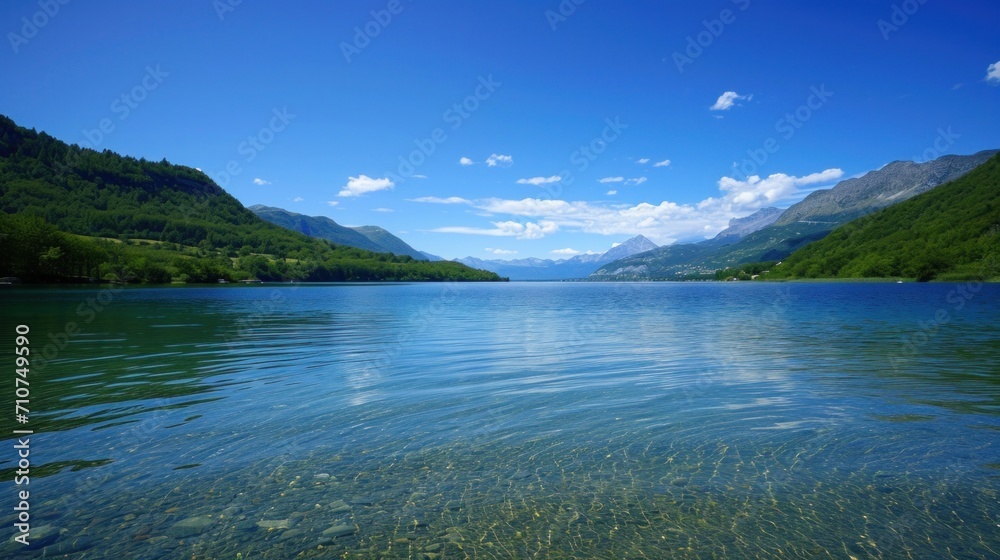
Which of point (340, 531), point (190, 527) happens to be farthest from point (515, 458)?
point (190, 527)

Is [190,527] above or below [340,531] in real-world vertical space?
above

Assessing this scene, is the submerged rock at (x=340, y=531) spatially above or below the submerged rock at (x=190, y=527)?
below

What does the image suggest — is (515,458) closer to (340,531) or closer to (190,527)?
(340,531)

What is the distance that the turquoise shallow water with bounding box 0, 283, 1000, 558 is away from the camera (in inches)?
323

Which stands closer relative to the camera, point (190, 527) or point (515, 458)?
point (190, 527)

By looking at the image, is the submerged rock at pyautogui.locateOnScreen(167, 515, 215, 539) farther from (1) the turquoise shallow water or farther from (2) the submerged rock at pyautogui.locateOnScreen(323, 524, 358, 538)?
(2) the submerged rock at pyautogui.locateOnScreen(323, 524, 358, 538)

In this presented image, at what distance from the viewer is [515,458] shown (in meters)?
12.0

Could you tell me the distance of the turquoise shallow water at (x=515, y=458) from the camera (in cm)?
820

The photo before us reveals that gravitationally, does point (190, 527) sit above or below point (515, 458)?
above

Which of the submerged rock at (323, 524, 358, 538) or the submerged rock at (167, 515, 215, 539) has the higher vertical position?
the submerged rock at (167, 515, 215, 539)

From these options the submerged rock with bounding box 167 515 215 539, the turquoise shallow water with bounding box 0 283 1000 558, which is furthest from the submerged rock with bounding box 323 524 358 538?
the submerged rock with bounding box 167 515 215 539

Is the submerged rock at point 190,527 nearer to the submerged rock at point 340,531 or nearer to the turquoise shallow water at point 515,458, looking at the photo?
the turquoise shallow water at point 515,458

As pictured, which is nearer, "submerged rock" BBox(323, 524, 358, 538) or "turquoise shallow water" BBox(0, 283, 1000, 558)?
"turquoise shallow water" BBox(0, 283, 1000, 558)

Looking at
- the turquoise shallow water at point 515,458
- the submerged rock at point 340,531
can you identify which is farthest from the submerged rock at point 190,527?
the submerged rock at point 340,531
